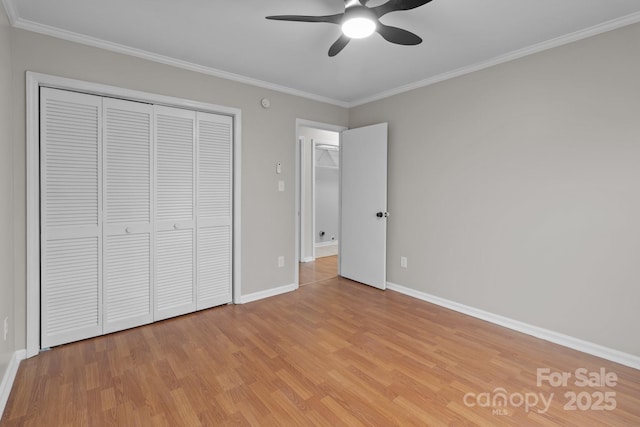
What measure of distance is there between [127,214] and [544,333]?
355 centimetres

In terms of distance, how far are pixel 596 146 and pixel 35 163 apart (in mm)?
3973

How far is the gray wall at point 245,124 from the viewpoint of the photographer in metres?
2.17

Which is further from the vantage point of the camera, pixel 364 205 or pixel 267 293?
pixel 364 205

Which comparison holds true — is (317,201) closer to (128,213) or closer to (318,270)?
(318,270)

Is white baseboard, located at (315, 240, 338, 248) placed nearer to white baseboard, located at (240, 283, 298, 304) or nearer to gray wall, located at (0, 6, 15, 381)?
white baseboard, located at (240, 283, 298, 304)

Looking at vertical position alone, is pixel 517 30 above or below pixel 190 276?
above

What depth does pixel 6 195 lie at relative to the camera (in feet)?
6.48

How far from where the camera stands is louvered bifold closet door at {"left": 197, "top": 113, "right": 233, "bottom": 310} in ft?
9.96

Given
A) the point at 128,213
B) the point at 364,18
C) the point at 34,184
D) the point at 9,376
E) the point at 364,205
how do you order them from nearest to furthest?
the point at 364,18, the point at 9,376, the point at 34,184, the point at 128,213, the point at 364,205

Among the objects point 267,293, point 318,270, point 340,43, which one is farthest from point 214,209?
point 318,270

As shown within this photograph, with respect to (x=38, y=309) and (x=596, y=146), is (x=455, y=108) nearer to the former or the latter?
(x=596, y=146)

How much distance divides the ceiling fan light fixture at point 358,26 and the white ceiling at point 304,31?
0.18 meters

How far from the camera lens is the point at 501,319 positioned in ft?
9.17

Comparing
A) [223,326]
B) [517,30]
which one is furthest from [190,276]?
[517,30]
